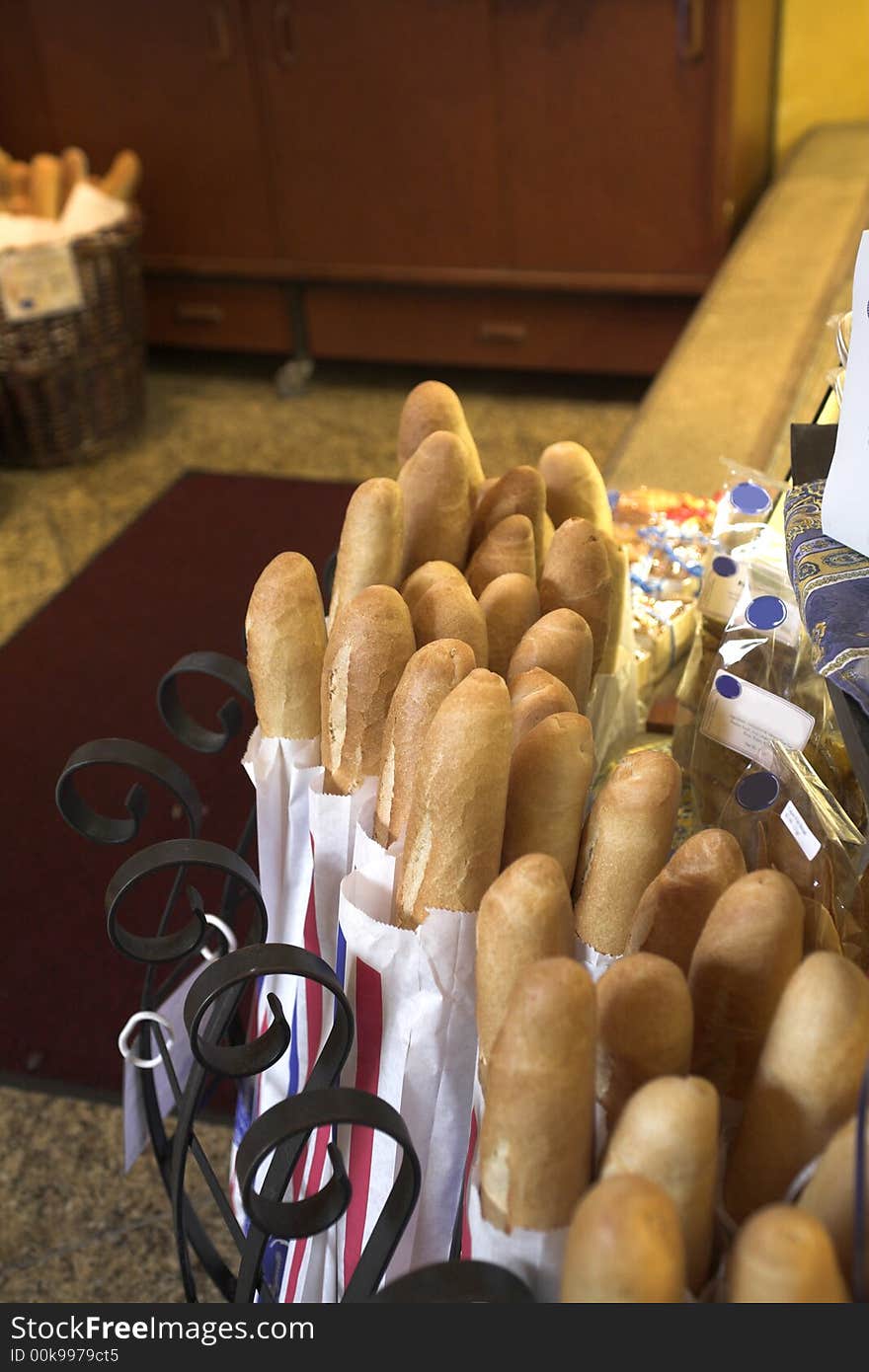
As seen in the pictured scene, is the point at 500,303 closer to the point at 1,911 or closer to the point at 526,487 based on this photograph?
the point at 1,911

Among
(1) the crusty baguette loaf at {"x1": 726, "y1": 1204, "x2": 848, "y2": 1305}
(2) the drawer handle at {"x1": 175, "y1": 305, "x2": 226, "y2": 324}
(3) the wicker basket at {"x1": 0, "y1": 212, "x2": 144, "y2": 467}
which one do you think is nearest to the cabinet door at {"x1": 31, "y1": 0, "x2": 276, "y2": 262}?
(2) the drawer handle at {"x1": 175, "y1": 305, "x2": 226, "y2": 324}

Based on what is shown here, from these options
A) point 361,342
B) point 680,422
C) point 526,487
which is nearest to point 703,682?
point 526,487

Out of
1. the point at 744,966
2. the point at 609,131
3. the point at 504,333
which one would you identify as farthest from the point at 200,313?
the point at 744,966

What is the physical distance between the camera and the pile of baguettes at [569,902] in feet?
1.42

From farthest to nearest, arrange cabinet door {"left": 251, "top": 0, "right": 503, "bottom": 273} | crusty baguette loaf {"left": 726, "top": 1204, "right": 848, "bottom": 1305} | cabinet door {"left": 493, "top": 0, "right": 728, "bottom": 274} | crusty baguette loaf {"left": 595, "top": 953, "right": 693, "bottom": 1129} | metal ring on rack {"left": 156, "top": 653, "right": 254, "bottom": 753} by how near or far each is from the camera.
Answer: cabinet door {"left": 251, "top": 0, "right": 503, "bottom": 273}
cabinet door {"left": 493, "top": 0, "right": 728, "bottom": 274}
metal ring on rack {"left": 156, "top": 653, "right": 254, "bottom": 753}
crusty baguette loaf {"left": 595, "top": 953, "right": 693, "bottom": 1129}
crusty baguette loaf {"left": 726, "top": 1204, "right": 848, "bottom": 1305}

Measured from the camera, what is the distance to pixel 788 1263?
14.9 inches

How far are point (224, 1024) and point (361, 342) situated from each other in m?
2.92

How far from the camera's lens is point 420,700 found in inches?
25.4

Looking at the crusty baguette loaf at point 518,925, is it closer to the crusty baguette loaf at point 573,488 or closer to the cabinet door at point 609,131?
the crusty baguette loaf at point 573,488

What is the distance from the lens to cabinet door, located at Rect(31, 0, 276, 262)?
10.1 ft

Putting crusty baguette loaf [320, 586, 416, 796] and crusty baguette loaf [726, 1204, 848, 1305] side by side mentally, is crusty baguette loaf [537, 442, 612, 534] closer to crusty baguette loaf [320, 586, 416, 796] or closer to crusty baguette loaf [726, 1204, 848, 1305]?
crusty baguette loaf [320, 586, 416, 796]

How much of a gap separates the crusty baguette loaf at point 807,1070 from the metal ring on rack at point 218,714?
43 centimetres

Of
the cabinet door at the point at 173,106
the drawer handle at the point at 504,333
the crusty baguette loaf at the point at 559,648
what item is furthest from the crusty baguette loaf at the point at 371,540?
the cabinet door at the point at 173,106

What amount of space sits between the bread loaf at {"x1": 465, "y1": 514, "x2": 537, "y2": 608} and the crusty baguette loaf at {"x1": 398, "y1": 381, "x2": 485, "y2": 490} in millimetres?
98
